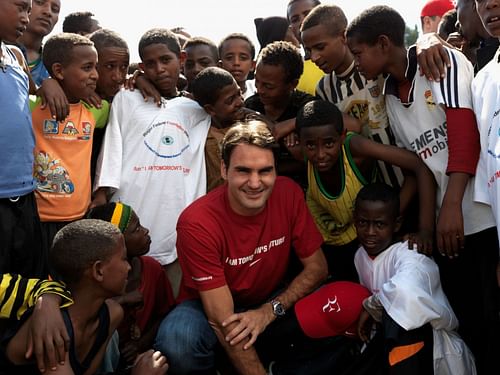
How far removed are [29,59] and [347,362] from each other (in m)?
3.21

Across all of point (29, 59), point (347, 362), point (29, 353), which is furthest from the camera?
point (29, 59)

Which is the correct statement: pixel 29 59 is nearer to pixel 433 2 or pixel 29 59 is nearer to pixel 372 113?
pixel 372 113

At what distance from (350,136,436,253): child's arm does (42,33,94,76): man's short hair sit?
1985 mm

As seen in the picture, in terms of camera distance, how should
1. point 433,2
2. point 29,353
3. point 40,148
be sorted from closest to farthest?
point 29,353, point 40,148, point 433,2

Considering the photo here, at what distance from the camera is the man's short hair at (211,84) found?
4316 mm

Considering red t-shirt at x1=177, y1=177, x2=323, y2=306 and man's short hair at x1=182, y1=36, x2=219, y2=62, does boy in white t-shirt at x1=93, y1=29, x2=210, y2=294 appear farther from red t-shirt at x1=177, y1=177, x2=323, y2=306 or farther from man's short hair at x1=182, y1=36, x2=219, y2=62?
man's short hair at x1=182, y1=36, x2=219, y2=62

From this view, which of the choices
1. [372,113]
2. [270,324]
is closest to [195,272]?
[270,324]

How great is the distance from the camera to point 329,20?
14.5ft

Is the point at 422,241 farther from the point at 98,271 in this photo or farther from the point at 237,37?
the point at 237,37

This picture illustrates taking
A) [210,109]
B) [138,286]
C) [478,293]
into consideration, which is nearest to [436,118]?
[478,293]

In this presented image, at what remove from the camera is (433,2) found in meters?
7.29

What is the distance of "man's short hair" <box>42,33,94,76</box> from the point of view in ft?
13.7

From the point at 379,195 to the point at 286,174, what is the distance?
913 millimetres

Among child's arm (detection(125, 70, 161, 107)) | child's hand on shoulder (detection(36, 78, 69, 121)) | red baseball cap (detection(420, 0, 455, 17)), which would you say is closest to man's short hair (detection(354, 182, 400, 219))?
child's arm (detection(125, 70, 161, 107))
